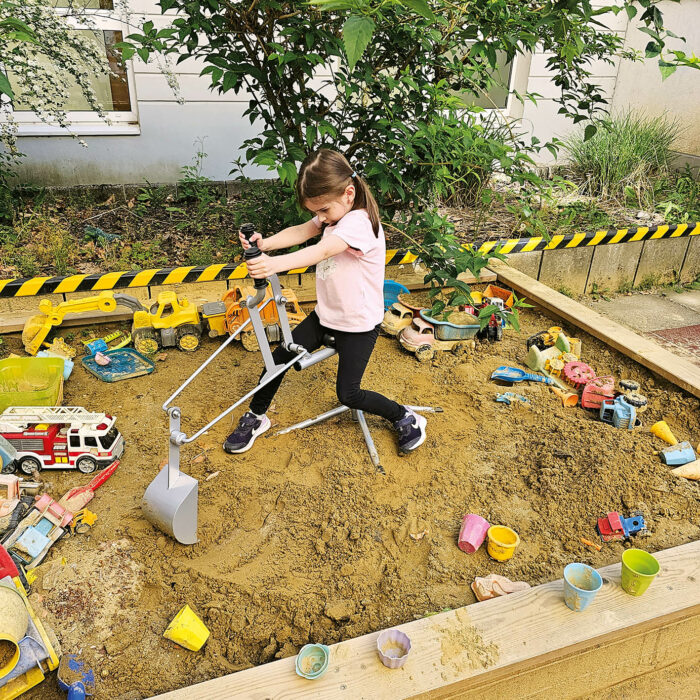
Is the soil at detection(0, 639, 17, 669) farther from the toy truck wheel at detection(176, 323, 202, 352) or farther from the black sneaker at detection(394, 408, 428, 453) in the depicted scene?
the toy truck wheel at detection(176, 323, 202, 352)

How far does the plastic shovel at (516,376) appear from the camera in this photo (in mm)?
3475

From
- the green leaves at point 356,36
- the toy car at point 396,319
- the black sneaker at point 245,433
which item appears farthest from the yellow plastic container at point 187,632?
the toy car at point 396,319

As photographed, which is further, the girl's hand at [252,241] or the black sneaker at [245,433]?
the black sneaker at [245,433]

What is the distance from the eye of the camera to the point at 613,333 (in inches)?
152

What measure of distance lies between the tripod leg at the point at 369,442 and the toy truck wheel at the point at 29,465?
1.51 m

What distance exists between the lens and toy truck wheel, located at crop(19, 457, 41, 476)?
2.67 metres

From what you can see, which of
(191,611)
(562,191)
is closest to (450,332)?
(191,611)

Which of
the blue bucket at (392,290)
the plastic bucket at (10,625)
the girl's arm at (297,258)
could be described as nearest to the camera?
the plastic bucket at (10,625)

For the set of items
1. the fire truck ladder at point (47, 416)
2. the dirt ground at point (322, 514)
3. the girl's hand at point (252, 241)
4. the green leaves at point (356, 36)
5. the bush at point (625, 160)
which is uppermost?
the green leaves at point (356, 36)

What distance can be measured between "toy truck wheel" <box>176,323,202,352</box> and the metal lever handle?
1.39m

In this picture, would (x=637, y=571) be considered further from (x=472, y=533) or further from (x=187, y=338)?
(x=187, y=338)

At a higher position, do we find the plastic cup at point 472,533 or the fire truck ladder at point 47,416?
the fire truck ladder at point 47,416

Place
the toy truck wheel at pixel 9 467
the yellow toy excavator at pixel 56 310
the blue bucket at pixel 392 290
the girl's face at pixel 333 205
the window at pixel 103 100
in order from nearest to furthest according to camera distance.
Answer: the girl's face at pixel 333 205, the toy truck wheel at pixel 9 467, the yellow toy excavator at pixel 56 310, the blue bucket at pixel 392 290, the window at pixel 103 100

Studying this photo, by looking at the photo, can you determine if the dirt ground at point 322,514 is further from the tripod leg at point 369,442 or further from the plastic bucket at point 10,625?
the plastic bucket at point 10,625
